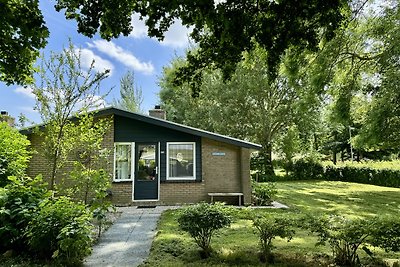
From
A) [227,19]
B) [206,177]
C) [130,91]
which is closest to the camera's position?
[227,19]

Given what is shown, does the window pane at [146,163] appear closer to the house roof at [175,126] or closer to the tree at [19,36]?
the house roof at [175,126]

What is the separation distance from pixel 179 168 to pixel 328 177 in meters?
16.1

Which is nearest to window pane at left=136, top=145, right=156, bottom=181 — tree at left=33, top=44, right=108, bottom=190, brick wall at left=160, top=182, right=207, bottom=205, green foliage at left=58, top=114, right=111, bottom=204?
brick wall at left=160, top=182, right=207, bottom=205

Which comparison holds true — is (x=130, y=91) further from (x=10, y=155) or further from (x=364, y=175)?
(x=10, y=155)

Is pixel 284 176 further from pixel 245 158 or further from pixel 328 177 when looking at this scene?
pixel 245 158

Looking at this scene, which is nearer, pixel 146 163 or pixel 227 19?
pixel 227 19

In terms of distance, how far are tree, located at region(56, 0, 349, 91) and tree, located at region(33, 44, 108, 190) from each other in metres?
4.45

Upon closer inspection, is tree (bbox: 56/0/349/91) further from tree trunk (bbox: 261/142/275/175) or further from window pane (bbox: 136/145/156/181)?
tree trunk (bbox: 261/142/275/175)

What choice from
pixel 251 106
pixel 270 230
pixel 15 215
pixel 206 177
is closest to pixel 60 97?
pixel 15 215

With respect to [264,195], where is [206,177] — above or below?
above

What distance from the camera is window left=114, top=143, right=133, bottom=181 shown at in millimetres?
11523

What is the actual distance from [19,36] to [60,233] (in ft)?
10.4

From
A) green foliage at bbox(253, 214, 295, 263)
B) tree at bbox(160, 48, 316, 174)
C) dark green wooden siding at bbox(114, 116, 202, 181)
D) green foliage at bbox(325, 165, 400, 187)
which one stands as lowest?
green foliage at bbox(253, 214, 295, 263)

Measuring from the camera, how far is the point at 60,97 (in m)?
8.30
